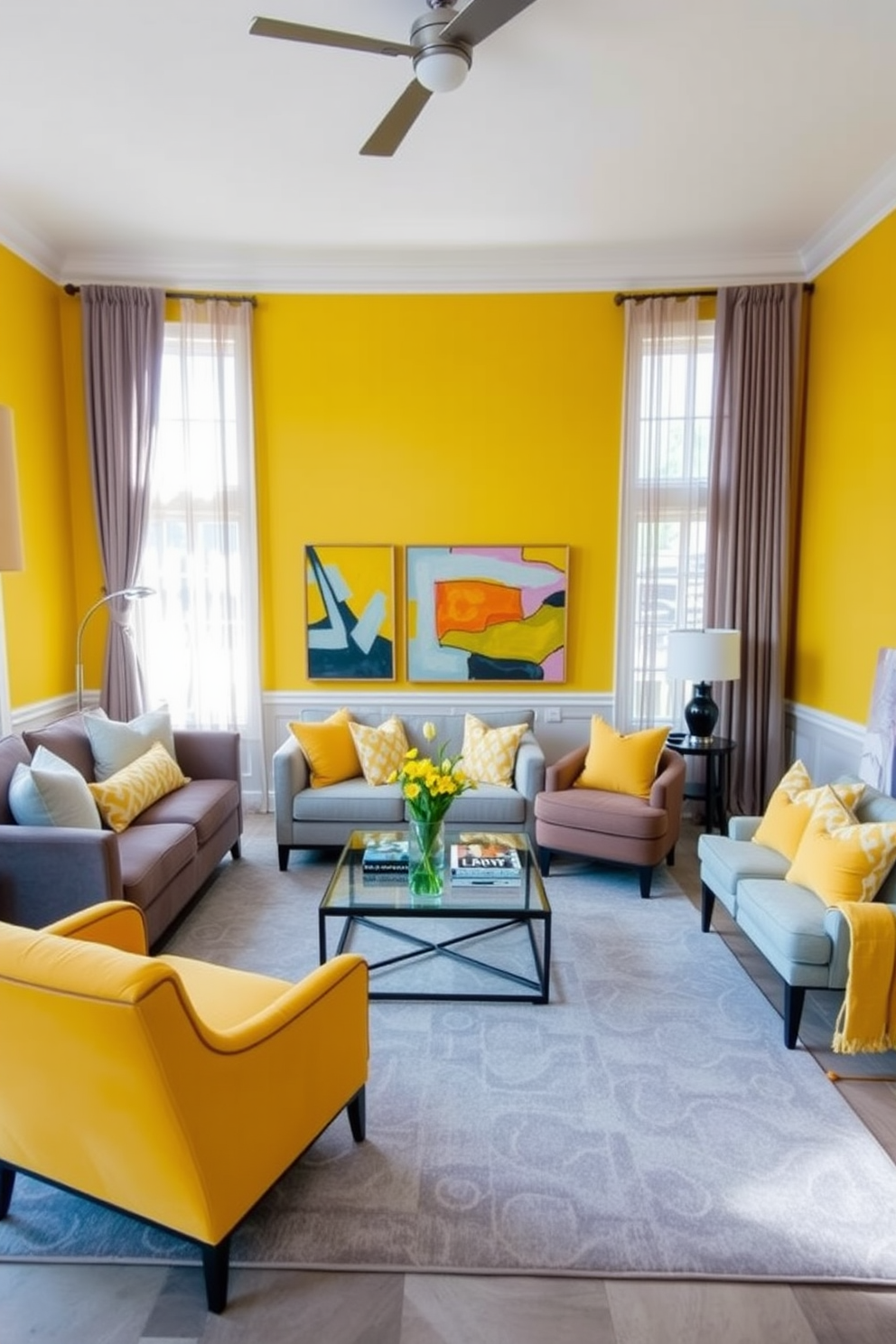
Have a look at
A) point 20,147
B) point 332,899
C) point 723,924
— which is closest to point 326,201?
point 20,147

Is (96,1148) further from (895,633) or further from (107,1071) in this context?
(895,633)

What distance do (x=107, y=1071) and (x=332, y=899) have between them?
1.53m

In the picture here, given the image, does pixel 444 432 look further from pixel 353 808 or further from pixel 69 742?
pixel 69 742

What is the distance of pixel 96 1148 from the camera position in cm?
158

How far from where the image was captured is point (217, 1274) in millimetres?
1631

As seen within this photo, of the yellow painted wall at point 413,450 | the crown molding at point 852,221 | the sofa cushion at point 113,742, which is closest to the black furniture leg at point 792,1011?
the yellow painted wall at point 413,450

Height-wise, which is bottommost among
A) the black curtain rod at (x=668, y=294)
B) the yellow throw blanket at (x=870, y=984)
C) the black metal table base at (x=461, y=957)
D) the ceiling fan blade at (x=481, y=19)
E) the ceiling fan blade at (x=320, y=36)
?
the black metal table base at (x=461, y=957)

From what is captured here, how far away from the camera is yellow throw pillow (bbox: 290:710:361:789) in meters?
4.35

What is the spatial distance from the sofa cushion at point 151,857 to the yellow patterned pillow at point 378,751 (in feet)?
3.94

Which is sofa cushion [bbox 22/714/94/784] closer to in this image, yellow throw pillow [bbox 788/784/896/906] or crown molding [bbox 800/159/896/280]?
yellow throw pillow [bbox 788/784/896/906]

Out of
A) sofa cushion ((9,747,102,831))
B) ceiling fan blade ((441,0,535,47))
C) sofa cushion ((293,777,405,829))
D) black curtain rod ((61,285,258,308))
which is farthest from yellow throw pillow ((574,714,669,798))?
black curtain rod ((61,285,258,308))

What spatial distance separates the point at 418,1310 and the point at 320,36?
364 cm

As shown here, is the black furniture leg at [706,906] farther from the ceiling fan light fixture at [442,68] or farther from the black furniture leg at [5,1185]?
the ceiling fan light fixture at [442,68]

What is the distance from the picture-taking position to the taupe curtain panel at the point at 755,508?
4.57m
